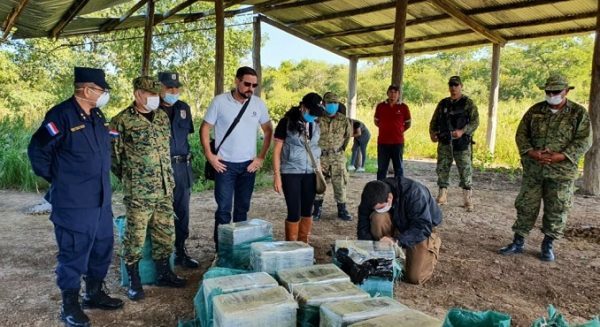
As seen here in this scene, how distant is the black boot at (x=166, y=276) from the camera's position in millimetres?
3271

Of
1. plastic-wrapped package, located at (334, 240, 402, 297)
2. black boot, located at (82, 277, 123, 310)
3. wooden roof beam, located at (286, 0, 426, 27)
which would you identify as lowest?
black boot, located at (82, 277, 123, 310)

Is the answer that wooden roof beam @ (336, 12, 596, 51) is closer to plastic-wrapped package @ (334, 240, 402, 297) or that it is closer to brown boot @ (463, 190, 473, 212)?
brown boot @ (463, 190, 473, 212)

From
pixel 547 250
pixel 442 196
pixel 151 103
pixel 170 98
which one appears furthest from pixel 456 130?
pixel 151 103

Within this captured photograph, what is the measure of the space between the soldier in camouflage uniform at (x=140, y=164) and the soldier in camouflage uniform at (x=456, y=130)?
3.68m

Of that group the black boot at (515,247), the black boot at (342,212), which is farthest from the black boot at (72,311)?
the black boot at (515,247)

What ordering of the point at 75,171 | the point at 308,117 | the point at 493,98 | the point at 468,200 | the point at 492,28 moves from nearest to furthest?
the point at 75,171 → the point at 308,117 → the point at 468,200 → the point at 492,28 → the point at 493,98

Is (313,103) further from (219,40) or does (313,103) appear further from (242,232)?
(219,40)

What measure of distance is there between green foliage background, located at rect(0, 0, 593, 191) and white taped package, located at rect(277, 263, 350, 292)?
587 centimetres

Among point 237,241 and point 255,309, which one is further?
point 237,241

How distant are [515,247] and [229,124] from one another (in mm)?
2838

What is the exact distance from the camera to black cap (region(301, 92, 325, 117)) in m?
3.54

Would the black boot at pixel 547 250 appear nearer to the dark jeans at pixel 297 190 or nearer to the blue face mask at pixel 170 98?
the dark jeans at pixel 297 190

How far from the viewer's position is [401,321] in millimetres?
1711

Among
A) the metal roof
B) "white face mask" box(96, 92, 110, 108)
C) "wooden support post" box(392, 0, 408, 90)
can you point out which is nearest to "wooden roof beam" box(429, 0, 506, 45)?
the metal roof
